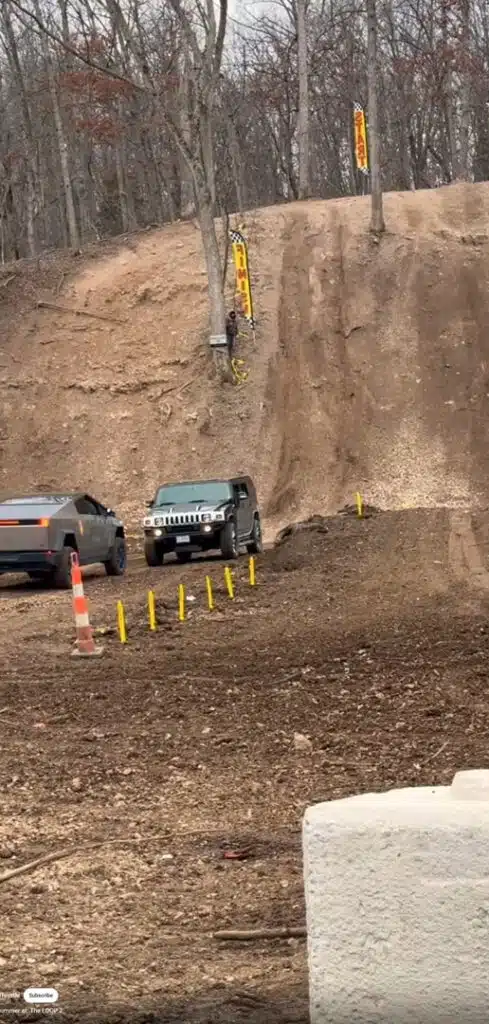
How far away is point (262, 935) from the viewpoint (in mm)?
5719

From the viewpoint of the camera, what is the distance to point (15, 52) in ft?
173

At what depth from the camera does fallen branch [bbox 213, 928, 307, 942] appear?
18.7ft

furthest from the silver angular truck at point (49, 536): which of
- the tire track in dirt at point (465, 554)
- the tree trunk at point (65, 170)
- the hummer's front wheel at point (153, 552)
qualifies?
the tree trunk at point (65, 170)

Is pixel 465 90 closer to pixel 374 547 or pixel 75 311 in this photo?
pixel 75 311

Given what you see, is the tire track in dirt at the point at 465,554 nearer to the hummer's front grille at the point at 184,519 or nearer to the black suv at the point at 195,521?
the black suv at the point at 195,521

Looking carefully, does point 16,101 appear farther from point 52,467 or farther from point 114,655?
point 114,655

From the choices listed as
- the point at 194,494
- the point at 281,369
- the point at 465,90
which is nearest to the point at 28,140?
the point at 281,369

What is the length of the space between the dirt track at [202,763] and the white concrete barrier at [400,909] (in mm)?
496

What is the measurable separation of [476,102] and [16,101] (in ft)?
69.1

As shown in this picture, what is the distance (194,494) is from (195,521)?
1.10 m

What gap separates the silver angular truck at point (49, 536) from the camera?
1900cm

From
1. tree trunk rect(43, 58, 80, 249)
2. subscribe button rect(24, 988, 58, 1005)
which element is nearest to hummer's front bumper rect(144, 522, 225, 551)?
subscribe button rect(24, 988, 58, 1005)

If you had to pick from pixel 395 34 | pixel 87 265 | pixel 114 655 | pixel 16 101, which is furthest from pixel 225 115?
pixel 114 655

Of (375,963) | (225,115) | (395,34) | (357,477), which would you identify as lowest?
(357,477)
